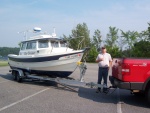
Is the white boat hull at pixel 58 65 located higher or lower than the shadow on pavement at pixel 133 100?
higher

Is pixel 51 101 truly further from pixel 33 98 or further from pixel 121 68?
pixel 121 68

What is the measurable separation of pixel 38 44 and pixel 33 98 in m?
5.36

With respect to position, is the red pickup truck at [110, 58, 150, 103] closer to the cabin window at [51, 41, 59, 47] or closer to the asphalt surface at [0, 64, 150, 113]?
the asphalt surface at [0, 64, 150, 113]

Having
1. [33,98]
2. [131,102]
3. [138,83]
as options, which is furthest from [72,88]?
[138,83]

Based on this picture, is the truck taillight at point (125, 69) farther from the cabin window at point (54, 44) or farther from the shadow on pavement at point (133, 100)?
the cabin window at point (54, 44)

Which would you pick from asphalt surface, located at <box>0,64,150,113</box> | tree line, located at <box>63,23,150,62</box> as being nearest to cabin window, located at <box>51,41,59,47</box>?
asphalt surface, located at <box>0,64,150,113</box>

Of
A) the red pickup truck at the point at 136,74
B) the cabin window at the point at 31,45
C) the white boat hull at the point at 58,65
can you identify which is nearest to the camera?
the red pickup truck at the point at 136,74

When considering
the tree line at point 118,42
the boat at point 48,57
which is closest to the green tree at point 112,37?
the tree line at point 118,42

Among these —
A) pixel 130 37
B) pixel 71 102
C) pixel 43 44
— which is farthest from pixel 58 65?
pixel 130 37

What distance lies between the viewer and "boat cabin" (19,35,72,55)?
1391 cm

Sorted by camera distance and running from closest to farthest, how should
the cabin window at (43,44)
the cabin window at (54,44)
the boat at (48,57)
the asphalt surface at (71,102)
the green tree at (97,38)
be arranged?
the asphalt surface at (71,102), the boat at (48,57), the cabin window at (43,44), the cabin window at (54,44), the green tree at (97,38)

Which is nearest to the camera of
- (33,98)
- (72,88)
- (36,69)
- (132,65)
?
(132,65)

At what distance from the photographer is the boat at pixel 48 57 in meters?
12.6

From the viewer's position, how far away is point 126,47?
54156mm
